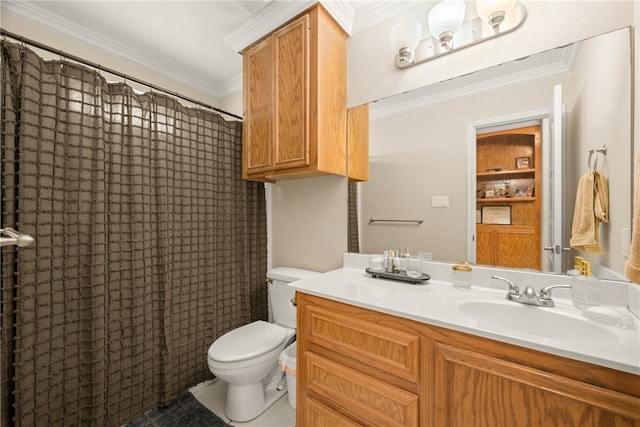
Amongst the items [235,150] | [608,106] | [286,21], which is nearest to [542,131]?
[608,106]

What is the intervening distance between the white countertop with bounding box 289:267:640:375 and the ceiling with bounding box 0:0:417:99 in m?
1.54

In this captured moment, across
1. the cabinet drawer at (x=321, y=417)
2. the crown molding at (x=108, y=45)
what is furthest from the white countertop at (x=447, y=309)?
the crown molding at (x=108, y=45)

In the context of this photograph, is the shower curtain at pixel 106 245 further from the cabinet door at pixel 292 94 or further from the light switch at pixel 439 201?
the light switch at pixel 439 201

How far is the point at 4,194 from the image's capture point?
111 centimetres

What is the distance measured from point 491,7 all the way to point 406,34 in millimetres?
397

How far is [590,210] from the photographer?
3.34 feet

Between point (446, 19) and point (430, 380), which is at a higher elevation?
point (446, 19)

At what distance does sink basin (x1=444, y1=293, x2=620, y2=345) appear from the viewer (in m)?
0.82

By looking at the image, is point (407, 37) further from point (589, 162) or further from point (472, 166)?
point (589, 162)

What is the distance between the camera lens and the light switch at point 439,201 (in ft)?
4.45

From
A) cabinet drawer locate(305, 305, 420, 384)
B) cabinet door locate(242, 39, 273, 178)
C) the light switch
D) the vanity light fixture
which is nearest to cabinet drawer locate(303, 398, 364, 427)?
cabinet drawer locate(305, 305, 420, 384)

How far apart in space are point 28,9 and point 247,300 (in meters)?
2.35

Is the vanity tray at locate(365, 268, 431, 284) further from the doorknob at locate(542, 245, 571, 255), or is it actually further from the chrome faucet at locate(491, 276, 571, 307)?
the doorknob at locate(542, 245, 571, 255)

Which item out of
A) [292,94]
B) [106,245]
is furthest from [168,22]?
[106,245]
